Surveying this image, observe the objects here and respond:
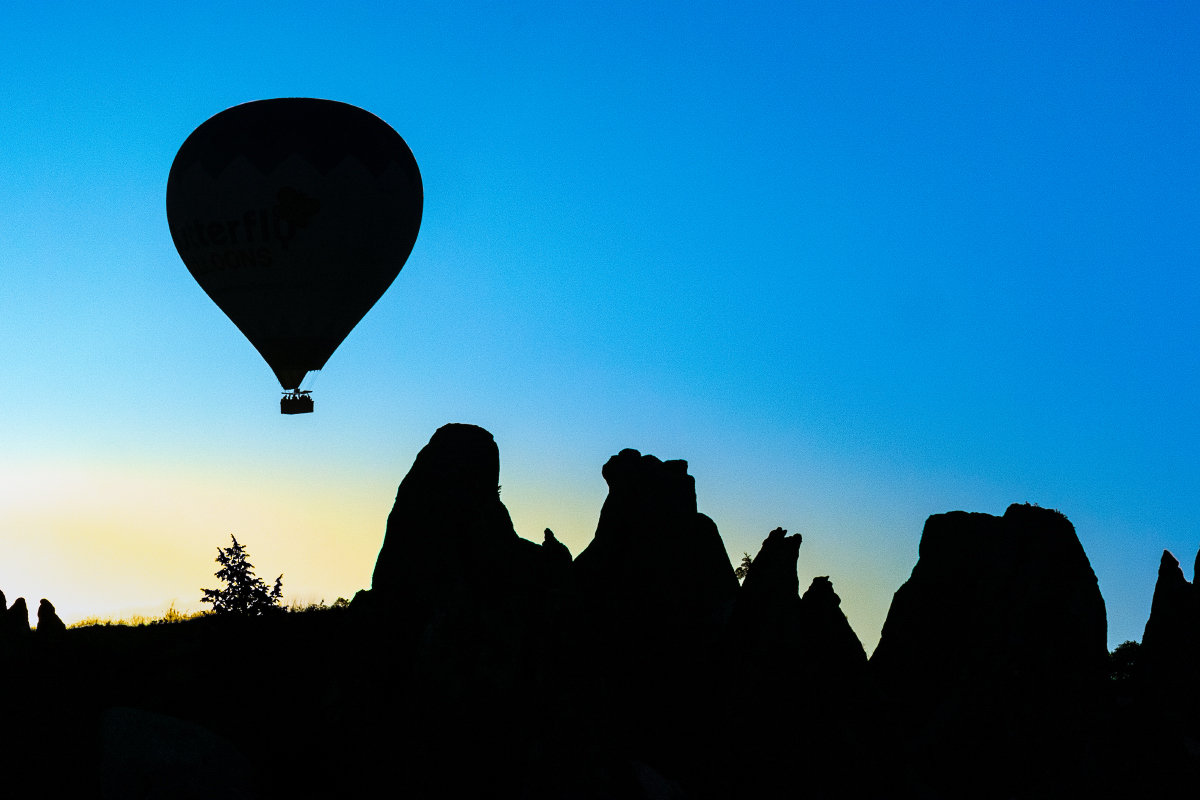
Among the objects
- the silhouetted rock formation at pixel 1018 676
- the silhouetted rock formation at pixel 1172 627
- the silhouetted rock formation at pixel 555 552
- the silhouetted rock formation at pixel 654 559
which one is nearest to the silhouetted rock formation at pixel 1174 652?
the silhouetted rock formation at pixel 1172 627

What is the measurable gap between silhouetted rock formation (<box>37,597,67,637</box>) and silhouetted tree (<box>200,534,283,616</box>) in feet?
14.3

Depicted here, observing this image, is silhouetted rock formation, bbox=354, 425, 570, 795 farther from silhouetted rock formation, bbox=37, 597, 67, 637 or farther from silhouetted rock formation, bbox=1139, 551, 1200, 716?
silhouetted rock formation, bbox=1139, 551, 1200, 716

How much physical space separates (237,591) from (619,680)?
12.0 metres

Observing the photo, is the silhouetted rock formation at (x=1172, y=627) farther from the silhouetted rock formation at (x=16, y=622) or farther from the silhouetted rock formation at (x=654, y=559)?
the silhouetted rock formation at (x=16, y=622)

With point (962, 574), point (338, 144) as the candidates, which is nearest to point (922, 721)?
point (962, 574)

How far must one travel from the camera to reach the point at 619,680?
140 ft

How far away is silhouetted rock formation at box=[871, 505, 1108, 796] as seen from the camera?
1548 inches

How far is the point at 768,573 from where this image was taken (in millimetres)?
38250

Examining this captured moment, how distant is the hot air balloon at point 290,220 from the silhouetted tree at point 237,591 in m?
9.91

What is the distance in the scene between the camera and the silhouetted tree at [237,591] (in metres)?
44.2

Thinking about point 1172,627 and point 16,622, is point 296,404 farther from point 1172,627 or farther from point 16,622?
point 1172,627

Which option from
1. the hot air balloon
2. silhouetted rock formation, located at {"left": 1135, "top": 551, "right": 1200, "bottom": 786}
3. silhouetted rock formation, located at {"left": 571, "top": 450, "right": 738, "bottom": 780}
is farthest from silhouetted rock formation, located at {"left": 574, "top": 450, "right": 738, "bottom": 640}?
the hot air balloon

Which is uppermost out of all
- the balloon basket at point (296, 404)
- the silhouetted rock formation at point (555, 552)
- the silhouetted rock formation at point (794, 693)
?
the balloon basket at point (296, 404)

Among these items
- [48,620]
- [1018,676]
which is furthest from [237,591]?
[1018,676]
